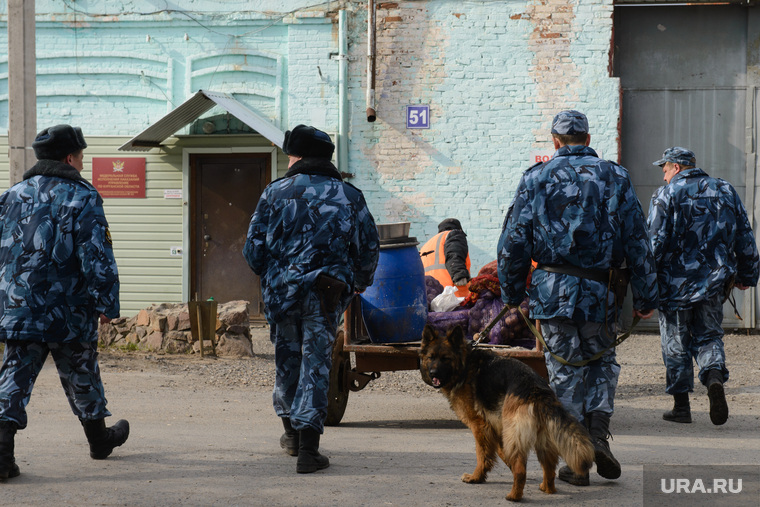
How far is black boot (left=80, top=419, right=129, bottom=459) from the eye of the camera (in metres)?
5.14

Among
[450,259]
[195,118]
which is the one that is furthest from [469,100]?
[450,259]

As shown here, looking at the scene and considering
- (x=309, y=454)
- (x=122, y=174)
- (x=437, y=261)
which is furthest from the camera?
(x=122, y=174)

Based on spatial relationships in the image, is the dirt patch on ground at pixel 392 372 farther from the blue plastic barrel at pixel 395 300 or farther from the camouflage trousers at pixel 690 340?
the blue plastic barrel at pixel 395 300

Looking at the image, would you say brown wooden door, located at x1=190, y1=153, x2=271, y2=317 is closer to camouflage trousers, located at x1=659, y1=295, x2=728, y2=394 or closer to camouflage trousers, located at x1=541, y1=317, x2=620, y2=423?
camouflage trousers, located at x1=659, y1=295, x2=728, y2=394

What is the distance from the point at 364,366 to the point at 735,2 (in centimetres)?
929

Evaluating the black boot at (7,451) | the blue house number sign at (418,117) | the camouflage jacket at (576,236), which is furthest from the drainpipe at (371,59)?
the black boot at (7,451)

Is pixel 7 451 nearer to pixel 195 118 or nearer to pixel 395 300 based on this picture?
pixel 395 300

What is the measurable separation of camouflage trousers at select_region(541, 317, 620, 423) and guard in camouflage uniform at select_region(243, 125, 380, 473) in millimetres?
1222

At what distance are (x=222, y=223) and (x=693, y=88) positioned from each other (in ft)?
24.4

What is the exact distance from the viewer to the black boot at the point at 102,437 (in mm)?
5137

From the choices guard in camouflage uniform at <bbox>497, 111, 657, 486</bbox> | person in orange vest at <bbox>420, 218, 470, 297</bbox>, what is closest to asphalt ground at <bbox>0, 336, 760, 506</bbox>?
guard in camouflage uniform at <bbox>497, 111, 657, 486</bbox>

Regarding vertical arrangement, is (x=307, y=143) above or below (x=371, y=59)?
below

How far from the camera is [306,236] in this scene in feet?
16.9

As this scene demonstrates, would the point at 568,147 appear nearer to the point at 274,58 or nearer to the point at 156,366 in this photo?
the point at 156,366
